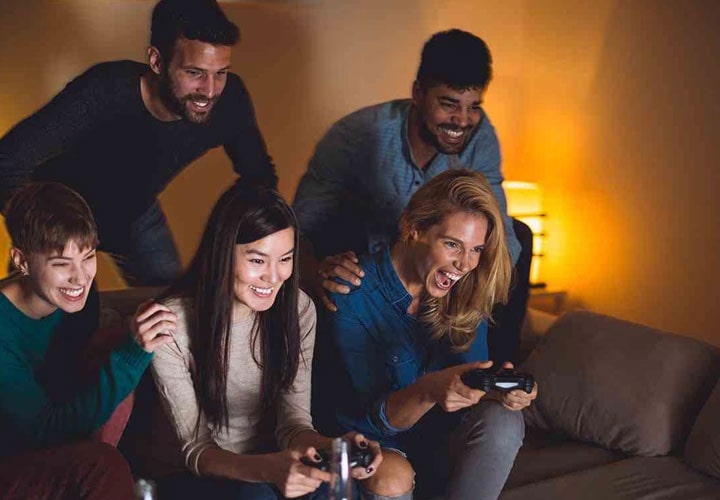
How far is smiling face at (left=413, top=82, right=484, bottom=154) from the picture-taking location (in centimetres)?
211

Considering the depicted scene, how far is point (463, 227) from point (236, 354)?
53 cm

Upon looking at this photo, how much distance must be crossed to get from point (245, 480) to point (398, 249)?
1.99ft

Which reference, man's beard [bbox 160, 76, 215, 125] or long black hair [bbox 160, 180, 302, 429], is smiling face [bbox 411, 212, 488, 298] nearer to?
long black hair [bbox 160, 180, 302, 429]

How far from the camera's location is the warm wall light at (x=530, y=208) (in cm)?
308

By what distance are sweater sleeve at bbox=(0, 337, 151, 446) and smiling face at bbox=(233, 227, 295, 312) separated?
22 cm

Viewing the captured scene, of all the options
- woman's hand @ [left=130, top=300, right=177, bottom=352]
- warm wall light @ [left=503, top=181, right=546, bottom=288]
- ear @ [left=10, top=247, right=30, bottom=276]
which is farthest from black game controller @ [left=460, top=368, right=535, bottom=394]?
warm wall light @ [left=503, top=181, right=546, bottom=288]

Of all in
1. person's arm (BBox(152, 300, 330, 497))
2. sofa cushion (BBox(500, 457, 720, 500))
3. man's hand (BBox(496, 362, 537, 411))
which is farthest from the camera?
sofa cushion (BBox(500, 457, 720, 500))

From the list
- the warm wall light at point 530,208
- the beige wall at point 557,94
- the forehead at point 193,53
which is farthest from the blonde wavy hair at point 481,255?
the warm wall light at point 530,208

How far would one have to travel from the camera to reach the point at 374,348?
1.73m

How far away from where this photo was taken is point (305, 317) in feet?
5.45

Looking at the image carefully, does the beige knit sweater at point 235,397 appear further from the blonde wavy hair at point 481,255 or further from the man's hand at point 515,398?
the man's hand at point 515,398

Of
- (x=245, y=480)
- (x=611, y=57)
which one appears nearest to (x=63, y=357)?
(x=245, y=480)

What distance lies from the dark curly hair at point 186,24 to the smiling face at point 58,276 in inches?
23.7

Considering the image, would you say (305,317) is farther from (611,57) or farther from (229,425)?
(611,57)
